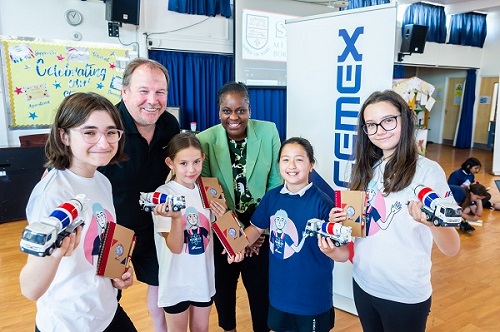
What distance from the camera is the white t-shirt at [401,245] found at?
1376 mm

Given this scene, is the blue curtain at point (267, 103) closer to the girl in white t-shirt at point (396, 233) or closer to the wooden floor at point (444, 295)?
the wooden floor at point (444, 295)

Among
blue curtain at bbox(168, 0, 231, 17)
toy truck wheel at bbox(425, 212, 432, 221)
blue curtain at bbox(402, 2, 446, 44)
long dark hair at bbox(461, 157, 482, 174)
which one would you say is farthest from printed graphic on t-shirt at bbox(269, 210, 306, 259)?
blue curtain at bbox(402, 2, 446, 44)

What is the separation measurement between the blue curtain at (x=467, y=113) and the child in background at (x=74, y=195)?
1148 cm

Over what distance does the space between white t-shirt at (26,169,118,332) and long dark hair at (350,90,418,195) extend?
40.0 inches

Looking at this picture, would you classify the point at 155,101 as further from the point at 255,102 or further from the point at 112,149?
the point at 255,102

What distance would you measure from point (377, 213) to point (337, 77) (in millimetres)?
1249

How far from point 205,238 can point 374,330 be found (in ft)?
2.66

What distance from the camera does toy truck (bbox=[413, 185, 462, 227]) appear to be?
1057mm

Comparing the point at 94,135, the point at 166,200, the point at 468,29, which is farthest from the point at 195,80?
the point at 468,29

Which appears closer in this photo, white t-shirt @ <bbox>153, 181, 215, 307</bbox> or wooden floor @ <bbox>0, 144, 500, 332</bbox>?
white t-shirt @ <bbox>153, 181, 215, 307</bbox>

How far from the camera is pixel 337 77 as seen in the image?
8.00 feet

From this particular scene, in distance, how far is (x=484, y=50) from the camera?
34.2 ft

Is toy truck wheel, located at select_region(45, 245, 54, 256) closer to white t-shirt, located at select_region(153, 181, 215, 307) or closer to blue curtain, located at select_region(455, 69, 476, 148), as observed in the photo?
white t-shirt, located at select_region(153, 181, 215, 307)

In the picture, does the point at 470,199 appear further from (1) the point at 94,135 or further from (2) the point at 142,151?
(1) the point at 94,135
